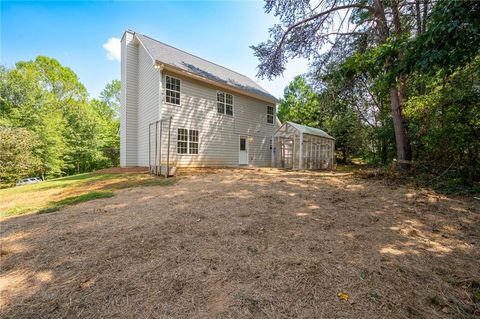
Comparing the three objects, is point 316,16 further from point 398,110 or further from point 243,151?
point 243,151

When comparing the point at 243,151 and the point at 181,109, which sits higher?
the point at 181,109

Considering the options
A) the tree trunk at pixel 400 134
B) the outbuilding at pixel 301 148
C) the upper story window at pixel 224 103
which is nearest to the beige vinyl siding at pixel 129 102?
the upper story window at pixel 224 103

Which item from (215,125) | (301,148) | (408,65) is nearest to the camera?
(408,65)

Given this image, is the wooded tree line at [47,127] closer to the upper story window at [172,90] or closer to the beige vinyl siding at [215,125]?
the upper story window at [172,90]

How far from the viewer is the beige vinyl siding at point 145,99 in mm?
10672

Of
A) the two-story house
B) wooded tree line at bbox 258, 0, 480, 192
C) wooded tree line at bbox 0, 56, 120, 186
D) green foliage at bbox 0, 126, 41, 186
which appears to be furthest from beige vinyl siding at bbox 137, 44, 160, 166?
wooded tree line at bbox 0, 56, 120, 186

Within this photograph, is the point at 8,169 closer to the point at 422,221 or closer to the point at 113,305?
the point at 113,305

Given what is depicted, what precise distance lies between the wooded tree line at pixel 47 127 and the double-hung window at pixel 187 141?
13479 mm

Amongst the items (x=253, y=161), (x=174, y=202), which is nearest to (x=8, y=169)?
(x=253, y=161)

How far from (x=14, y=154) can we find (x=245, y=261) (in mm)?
20909

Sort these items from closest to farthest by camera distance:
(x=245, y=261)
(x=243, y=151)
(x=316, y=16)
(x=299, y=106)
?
(x=245, y=261)
(x=316, y=16)
(x=243, y=151)
(x=299, y=106)

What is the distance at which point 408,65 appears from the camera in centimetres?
422

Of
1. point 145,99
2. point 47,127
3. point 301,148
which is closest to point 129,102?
point 145,99

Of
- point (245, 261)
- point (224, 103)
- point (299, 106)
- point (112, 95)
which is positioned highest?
point (112, 95)
